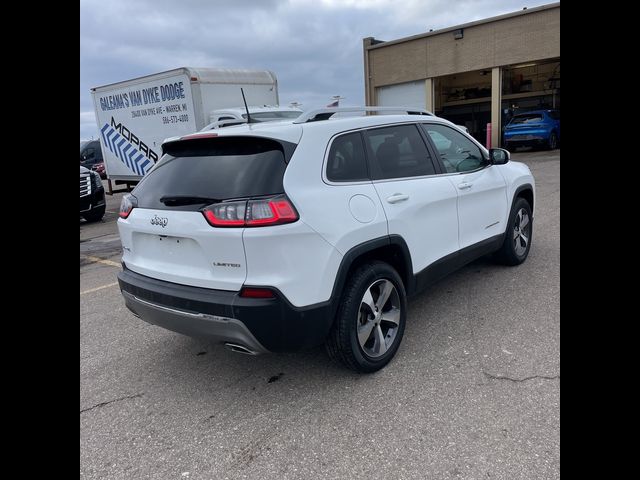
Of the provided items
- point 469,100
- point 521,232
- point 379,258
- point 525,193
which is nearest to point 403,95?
point 469,100

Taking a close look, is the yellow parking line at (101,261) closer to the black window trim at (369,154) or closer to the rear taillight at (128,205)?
the rear taillight at (128,205)

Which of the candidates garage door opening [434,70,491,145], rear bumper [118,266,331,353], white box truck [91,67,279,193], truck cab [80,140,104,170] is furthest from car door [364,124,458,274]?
garage door opening [434,70,491,145]

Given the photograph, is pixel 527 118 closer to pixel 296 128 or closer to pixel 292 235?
pixel 296 128

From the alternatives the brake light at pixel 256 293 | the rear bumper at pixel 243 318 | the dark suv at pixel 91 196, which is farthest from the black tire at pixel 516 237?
the dark suv at pixel 91 196

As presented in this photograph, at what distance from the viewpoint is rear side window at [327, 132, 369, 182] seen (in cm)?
305

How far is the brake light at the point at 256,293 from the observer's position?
Result: 2.63 m

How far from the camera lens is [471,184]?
4.25 meters

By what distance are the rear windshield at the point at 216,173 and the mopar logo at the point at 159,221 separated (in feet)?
0.25

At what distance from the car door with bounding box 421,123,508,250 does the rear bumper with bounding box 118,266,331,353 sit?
1.89 meters

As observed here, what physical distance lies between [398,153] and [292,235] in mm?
1405

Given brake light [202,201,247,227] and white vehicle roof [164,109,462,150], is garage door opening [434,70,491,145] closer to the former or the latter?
white vehicle roof [164,109,462,150]

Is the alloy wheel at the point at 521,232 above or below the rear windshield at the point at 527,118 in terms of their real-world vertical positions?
below
